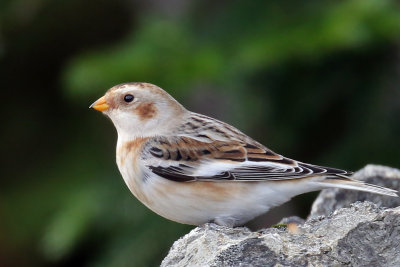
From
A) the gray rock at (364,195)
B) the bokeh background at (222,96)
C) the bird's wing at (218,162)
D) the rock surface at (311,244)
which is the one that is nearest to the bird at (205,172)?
the bird's wing at (218,162)

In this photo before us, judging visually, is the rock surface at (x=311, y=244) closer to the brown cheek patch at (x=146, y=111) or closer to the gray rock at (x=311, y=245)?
the gray rock at (x=311, y=245)

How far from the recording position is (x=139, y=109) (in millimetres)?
5672

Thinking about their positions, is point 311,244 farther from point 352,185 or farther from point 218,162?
point 218,162

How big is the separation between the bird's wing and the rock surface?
96 cm

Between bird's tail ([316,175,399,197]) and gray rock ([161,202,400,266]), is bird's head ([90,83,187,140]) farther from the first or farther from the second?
gray rock ([161,202,400,266])

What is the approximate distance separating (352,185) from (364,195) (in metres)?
0.50

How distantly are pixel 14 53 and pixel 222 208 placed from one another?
5.92m

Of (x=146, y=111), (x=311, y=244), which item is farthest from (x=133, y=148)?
(x=311, y=244)

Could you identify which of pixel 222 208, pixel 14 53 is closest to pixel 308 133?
pixel 222 208

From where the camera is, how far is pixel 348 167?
734cm

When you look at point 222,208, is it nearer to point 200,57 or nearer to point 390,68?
point 200,57

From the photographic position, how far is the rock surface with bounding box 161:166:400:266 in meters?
3.68

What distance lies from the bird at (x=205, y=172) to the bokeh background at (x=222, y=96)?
1263mm

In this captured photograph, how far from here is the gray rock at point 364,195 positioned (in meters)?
5.11
